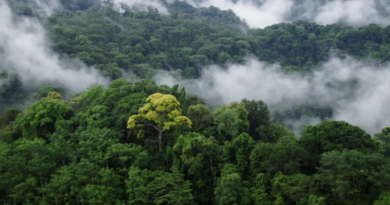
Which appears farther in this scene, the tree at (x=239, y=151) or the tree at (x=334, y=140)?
the tree at (x=239, y=151)

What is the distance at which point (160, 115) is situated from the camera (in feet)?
53.7

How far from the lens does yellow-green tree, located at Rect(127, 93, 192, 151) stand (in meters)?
16.0

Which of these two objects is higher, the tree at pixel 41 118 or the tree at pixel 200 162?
the tree at pixel 41 118

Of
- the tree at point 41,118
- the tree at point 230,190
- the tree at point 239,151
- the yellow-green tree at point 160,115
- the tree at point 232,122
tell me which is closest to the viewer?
the tree at point 230,190

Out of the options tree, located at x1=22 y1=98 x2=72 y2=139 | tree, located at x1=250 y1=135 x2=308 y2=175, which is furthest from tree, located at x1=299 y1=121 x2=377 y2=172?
tree, located at x1=22 y1=98 x2=72 y2=139

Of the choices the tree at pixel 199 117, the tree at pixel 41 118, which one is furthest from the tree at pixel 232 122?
the tree at pixel 41 118

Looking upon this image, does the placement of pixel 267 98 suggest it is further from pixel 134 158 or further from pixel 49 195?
pixel 49 195

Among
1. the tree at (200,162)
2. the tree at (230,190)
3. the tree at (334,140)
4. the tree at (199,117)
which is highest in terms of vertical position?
the tree at (199,117)

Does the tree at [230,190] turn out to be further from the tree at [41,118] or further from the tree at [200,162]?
the tree at [41,118]

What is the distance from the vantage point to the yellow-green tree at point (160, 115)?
631 inches

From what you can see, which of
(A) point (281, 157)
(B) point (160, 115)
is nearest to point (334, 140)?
(A) point (281, 157)

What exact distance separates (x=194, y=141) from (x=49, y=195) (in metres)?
6.79

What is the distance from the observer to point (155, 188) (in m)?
12.9

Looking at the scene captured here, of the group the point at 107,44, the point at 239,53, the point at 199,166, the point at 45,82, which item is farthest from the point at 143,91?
the point at 239,53
